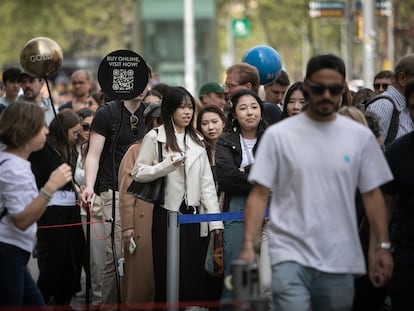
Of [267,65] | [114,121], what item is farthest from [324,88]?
[267,65]

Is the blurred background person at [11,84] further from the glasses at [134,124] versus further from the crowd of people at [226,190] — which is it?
the glasses at [134,124]

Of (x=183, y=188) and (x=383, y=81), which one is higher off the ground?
(x=383, y=81)

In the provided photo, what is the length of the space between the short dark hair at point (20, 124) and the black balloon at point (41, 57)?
2.95 meters

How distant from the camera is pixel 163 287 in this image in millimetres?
9445

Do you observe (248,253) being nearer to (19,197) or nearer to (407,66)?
(19,197)

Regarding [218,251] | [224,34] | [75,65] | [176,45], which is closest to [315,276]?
[218,251]

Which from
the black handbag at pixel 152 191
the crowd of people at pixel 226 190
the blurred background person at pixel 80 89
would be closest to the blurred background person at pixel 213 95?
the crowd of people at pixel 226 190

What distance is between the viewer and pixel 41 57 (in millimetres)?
10211

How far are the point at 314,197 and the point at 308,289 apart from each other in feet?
1.79

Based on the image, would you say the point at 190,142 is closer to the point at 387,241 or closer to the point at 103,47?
the point at 387,241

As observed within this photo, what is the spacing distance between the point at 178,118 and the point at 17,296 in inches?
110

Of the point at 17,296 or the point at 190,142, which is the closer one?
the point at 17,296

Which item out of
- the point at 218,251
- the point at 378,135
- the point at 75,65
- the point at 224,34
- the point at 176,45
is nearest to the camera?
the point at 378,135

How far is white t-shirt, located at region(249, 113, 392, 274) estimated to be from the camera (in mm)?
6621
